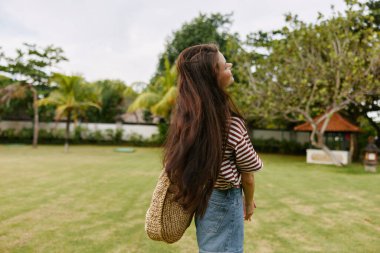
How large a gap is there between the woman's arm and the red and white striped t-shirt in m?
0.05

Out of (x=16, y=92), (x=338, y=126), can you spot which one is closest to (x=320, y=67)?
(x=338, y=126)

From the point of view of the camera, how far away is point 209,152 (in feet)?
5.01

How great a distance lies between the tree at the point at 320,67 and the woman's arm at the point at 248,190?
10.7m

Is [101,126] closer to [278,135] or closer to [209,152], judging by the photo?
[278,135]

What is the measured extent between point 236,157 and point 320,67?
38.9 ft

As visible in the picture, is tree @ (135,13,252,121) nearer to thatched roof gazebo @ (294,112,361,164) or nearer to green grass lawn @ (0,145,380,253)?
thatched roof gazebo @ (294,112,361,164)

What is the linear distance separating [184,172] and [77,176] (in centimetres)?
789

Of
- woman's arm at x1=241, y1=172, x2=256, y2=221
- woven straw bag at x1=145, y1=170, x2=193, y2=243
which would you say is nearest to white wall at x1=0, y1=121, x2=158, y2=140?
woman's arm at x1=241, y1=172, x2=256, y2=221

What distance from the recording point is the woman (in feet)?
5.03

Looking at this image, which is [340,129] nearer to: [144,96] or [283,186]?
[283,186]

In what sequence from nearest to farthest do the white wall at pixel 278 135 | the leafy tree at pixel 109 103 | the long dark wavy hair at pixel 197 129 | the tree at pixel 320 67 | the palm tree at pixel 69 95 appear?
the long dark wavy hair at pixel 197 129
the tree at pixel 320 67
the palm tree at pixel 69 95
the white wall at pixel 278 135
the leafy tree at pixel 109 103

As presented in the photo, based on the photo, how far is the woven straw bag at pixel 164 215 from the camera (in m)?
1.63

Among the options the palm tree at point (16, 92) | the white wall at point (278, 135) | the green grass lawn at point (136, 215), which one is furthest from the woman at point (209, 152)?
the white wall at point (278, 135)

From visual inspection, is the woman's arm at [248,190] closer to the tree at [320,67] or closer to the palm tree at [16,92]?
the tree at [320,67]
